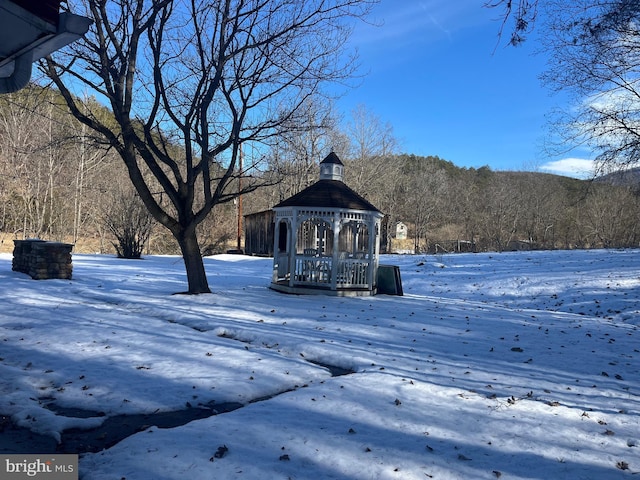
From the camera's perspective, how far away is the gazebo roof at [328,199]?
13.5m

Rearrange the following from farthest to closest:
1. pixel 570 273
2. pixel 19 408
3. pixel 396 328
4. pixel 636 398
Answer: pixel 570 273
pixel 396 328
pixel 636 398
pixel 19 408

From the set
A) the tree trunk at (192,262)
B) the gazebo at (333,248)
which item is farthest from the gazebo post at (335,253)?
the tree trunk at (192,262)

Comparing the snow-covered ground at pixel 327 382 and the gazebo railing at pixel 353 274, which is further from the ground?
the gazebo railing at pixel 353 274

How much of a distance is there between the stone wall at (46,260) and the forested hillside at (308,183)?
33.7 ft

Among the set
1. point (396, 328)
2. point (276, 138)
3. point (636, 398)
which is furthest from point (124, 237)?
point (636, 398)

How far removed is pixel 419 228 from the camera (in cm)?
4612

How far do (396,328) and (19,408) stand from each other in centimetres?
642

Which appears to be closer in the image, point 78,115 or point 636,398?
point 636,398

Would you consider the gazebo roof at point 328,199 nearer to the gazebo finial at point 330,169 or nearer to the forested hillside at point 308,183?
the gazebo finial at point 330,169

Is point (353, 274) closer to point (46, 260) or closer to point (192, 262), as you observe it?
point (192, 262)

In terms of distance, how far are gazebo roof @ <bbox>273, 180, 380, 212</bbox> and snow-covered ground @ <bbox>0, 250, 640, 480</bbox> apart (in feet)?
10.1

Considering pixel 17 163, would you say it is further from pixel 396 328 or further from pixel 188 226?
pixel 396 328

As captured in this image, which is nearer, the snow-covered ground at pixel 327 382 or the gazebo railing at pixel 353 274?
the snow-covered ground at pixel 327 382

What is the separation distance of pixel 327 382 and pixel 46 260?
36.8 ft
